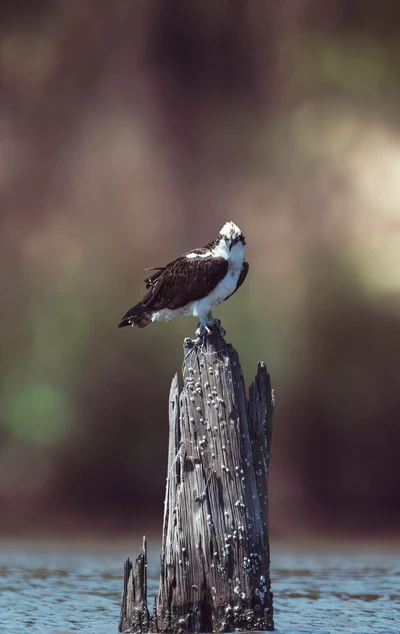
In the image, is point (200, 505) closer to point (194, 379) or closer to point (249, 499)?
point (249, 499)

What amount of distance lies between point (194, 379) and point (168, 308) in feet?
3.85

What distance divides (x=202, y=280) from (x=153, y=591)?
16.6 ft

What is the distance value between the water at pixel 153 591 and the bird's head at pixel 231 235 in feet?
12.0

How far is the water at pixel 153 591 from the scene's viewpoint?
12.2 meters

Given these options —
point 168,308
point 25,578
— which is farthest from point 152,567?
point 168,308

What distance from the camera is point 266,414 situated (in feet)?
35.3

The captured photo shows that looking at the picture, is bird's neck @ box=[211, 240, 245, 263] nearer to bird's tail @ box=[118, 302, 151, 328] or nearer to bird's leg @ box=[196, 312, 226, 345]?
bird's leg @ box=[196, 312, 226, 345]

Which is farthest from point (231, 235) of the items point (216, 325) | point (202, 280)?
point (216, 325)

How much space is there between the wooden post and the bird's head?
108cm

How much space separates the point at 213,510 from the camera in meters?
10.2

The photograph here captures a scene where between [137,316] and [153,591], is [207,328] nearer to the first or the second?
[137,316]

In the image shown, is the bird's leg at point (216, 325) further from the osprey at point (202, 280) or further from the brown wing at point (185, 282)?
the brown wing at point (185, 282)

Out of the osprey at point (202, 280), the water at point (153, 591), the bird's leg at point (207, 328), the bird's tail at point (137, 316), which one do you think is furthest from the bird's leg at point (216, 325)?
the water at point (153, 591)

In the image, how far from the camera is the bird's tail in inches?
456
